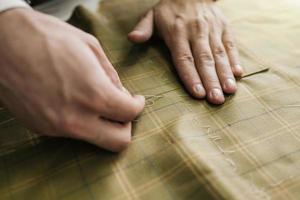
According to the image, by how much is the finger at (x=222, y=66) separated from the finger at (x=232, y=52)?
0.03 ft

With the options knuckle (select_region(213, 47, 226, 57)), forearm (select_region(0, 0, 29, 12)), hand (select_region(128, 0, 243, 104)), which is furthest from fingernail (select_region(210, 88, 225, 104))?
forearm (select_region(0, 0, 29, 12))

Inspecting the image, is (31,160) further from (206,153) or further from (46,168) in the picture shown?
(206,153)

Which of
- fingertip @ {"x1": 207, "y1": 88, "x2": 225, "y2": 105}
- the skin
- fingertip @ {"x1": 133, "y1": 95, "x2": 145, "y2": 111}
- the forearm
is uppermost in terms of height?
the forearm

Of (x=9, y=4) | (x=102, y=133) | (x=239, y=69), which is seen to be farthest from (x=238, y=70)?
(x=9, y=4)

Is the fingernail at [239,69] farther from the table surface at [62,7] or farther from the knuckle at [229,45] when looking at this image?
the table surface at [62,7]

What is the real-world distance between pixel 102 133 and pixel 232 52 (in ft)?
1.24

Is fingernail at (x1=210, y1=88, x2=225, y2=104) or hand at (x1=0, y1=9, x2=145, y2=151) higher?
hand at (x1=0, y1=9, x2=145, y2=151)

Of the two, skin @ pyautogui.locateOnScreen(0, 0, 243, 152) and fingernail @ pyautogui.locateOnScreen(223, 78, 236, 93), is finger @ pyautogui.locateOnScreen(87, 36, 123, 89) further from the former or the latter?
fingernail @ pyautogui.locateOnScreen(223, 78, 236, 93)

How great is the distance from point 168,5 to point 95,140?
0.46 metres

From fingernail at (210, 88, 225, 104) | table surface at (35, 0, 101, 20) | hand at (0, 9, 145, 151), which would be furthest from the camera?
table surface at (35, 0, 101, 20)

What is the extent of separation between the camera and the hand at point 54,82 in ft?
1.65

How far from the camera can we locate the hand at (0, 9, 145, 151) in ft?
1.65

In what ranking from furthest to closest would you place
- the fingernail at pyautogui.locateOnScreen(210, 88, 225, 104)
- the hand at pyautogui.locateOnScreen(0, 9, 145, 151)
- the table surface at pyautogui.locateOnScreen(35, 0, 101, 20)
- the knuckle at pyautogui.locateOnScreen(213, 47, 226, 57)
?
the table surface at pyautogui.locateOnScreen(35, 0, 101, 20), the knuckle at pyautogui.locateOnScreen(213, 47, 226, 57), the fingernail at pyautogui.locateOnScreen(210, 88, 225, 104), the hand at pyautogui.locateOnScreen(0, 9, 145, 151)

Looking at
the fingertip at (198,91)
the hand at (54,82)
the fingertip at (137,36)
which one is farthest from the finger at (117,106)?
the fingertip at (137,36)
